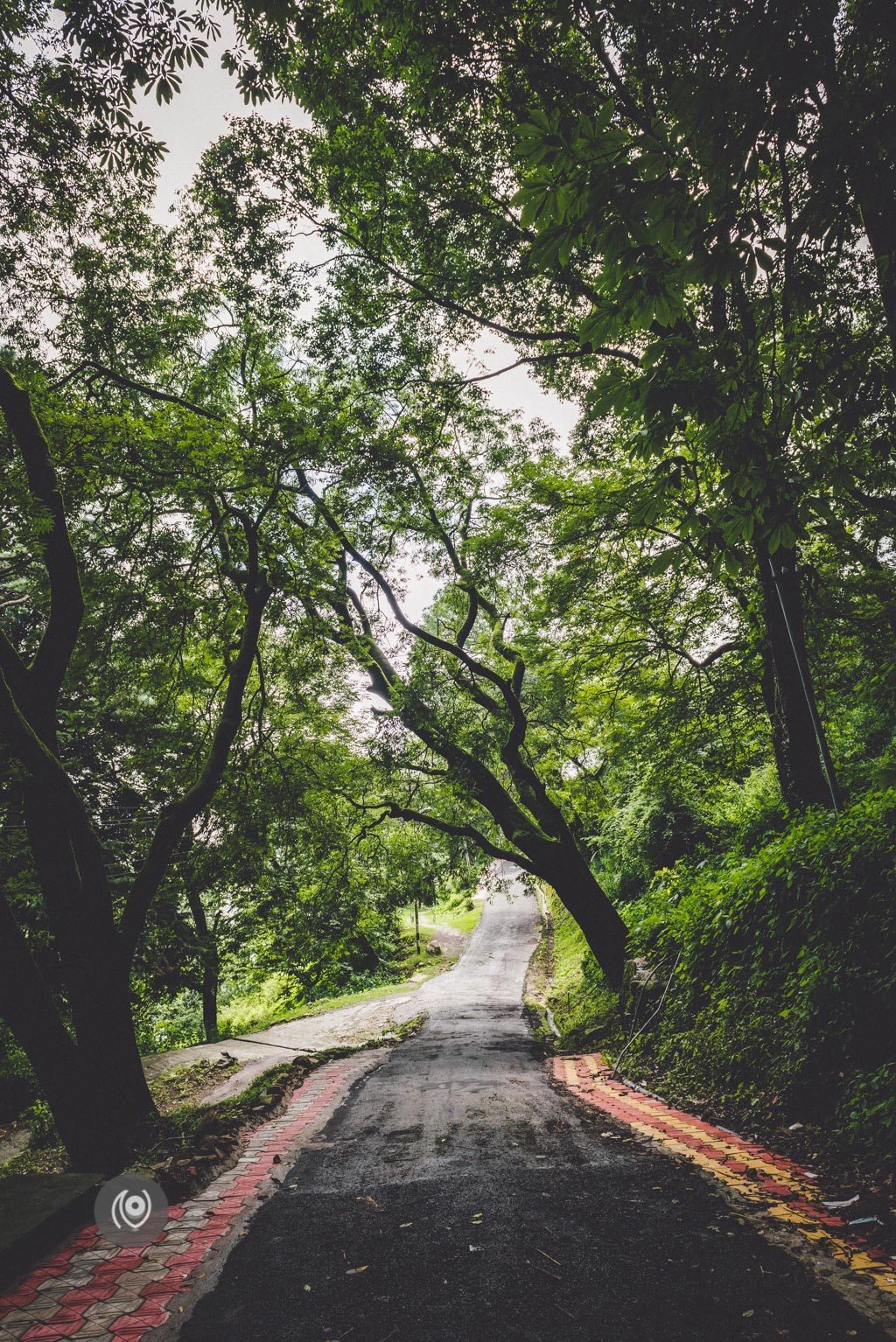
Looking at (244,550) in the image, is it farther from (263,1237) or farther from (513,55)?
(263,1237)

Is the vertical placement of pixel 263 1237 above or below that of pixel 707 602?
below

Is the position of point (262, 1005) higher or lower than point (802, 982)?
lower

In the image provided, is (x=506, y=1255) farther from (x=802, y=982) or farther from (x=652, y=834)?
(x=652, y=834)

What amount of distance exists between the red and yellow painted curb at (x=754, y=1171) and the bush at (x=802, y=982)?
0.43 m

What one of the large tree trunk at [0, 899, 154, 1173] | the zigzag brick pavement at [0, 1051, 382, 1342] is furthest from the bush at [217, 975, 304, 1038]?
the zigzag brick pavement at [0, 1051, 382, 1342]

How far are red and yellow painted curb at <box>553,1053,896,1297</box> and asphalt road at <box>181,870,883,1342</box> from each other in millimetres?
243

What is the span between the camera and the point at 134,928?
18.9ft

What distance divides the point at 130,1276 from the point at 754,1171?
3.64 meters

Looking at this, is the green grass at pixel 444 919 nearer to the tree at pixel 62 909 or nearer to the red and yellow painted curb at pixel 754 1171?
the red and yellow painted curb at pixel 754 1171

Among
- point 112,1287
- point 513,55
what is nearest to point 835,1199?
point 112,1287

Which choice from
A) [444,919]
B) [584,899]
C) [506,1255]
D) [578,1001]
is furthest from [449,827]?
[444,919]

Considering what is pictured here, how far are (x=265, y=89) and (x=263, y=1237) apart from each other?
7102mm

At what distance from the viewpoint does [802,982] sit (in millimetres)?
4785

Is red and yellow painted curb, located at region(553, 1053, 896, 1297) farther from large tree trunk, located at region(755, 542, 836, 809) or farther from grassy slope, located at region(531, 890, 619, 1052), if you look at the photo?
large tree trunk, located at region(755, 542, 836, 809)
